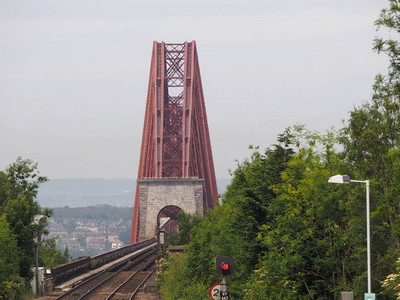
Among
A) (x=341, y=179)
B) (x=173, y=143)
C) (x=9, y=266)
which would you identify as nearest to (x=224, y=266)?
(x=341, y=179)

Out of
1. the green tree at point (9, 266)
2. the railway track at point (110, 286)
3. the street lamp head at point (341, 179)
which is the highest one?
the street lamp head at point (341, 179)

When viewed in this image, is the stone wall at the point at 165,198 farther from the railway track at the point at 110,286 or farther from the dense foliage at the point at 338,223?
the dense foliage at the point at 338,223

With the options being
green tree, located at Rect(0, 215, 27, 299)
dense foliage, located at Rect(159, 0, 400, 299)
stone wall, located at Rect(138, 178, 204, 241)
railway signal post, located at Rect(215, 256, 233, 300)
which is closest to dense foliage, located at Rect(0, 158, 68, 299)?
green tree, located at Rect(0, 215, 27, 299)

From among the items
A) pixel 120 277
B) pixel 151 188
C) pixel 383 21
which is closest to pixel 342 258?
pixel 383 21

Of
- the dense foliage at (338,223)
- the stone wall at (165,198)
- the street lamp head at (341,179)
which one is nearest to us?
the street lamp head at (341,179)

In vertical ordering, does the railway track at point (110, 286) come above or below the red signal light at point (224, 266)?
below

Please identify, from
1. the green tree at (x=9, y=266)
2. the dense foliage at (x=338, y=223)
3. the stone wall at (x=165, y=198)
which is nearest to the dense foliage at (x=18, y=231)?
the green tree at (x=9, y=266)

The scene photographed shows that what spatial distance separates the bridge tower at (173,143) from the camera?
95625 millimetres

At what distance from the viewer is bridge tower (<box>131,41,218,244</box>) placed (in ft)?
314

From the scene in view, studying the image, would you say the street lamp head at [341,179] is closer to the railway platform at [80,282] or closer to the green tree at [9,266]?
the railway platform at [80,282]

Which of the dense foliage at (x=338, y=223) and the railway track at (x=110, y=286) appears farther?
the railway track at (x=110, y=286)

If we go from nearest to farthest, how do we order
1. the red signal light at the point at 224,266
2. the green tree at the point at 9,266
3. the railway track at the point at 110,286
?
the red signal light at the point at 224,266
the green tree at the point at 9,266
the railway track at the point at 110,286

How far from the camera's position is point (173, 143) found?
113875 mm

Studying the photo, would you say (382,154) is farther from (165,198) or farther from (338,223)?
(165,198)
